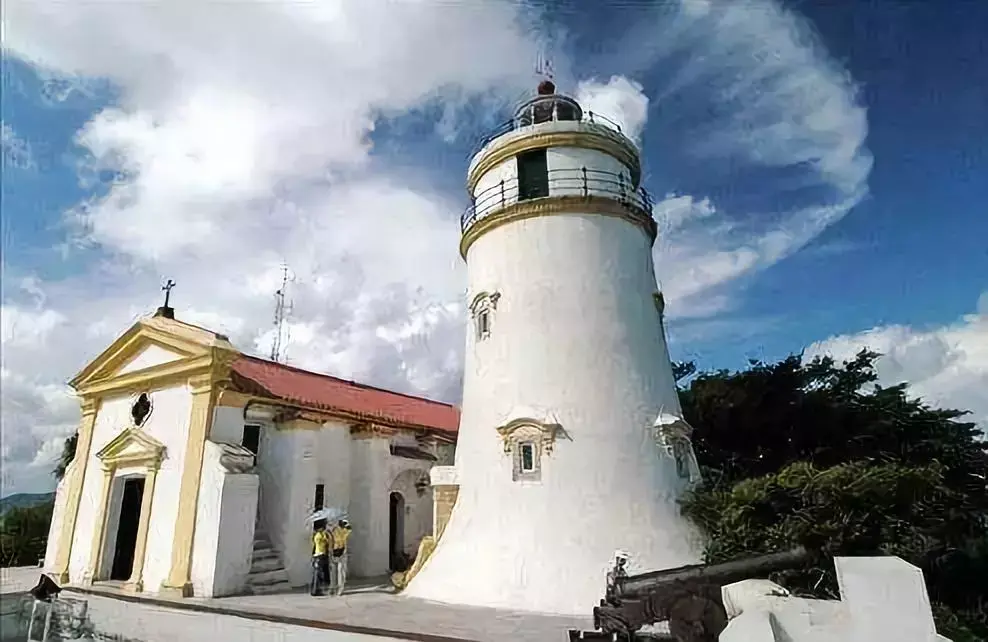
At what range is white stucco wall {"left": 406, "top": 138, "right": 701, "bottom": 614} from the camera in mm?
6625

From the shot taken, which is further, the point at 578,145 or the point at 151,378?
the point at 151,378

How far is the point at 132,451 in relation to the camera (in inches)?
367

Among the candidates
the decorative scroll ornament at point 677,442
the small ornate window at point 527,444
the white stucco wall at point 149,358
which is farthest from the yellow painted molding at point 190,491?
the decorative scroll ornament at point 677,442

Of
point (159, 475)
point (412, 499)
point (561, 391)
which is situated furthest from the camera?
point (412, 499)

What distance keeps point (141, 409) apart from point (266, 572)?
3.54 metres

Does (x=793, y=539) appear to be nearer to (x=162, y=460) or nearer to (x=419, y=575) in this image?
(x=419, y=575)

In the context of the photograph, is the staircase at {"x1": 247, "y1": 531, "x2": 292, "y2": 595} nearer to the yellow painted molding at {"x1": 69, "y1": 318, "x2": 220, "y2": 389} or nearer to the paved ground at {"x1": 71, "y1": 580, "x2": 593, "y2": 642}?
the paved ground at {"x1": 71, "y1": 580, "x2": 593, "y2": 642}

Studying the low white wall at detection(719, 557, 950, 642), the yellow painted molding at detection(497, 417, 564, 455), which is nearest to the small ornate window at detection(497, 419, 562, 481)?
the yellow painted molding at detection(497, 417, 564, 455)

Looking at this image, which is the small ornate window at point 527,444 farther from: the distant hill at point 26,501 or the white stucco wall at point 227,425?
the distant hill at point 26,501

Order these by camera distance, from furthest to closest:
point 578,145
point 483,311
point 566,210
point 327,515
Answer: point 327,515 < point 483,311 < point 578,145 < point 566,210

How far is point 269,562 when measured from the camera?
843cm

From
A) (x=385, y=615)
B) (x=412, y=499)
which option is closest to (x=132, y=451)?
(x=412, y=499)

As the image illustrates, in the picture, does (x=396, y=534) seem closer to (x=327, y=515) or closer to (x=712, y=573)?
(x=327, y=515)

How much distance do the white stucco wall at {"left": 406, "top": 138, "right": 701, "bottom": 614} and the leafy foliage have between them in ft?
26.3
